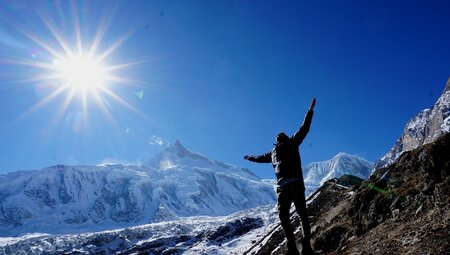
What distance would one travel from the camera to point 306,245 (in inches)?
360

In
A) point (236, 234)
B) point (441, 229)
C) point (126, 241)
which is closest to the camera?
point (441, 229)

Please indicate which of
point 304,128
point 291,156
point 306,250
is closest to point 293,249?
point 306,250

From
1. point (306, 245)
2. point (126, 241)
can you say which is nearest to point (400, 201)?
point (306, 245)

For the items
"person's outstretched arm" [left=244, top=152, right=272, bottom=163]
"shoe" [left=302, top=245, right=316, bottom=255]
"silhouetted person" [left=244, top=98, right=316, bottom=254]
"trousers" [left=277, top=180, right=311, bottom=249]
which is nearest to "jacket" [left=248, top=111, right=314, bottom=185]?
"silhouetted person" [left=244, top=98, right=316, bottom=254]

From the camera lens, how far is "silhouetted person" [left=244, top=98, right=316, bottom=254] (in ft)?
30.0

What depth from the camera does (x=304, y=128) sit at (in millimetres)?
9609

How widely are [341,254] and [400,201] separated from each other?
2354 millimetres

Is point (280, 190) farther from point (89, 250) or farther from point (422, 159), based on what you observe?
point (89, 250)

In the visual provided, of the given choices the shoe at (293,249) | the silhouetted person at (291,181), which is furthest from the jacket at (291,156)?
the shoe at (293,249)

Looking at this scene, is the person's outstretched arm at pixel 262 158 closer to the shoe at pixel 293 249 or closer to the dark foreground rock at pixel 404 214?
the shoe at pixel 293 249

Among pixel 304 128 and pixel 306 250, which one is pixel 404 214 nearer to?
pixel 306 250

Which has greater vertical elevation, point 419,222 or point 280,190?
point 280,190

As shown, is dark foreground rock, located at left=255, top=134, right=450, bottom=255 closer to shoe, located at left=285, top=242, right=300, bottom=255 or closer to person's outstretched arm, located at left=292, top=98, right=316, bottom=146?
shoe, located at left=285, top=242, right=300, bottom=255

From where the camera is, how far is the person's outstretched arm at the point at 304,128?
9.53 metres
